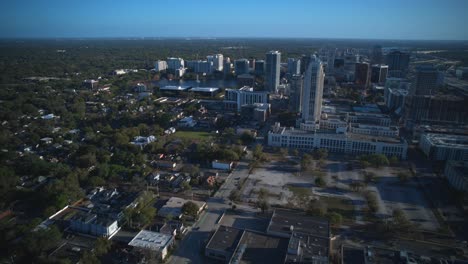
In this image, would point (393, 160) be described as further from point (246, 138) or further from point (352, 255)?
point (352, 255)

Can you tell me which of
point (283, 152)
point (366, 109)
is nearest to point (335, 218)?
point (283, 152)

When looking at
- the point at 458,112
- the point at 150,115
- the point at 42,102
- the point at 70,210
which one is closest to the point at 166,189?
the point at 70,210

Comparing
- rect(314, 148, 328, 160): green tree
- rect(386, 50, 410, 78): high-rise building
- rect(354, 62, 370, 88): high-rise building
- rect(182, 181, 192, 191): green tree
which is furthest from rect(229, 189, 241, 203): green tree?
rect(386, 50, 410, 78): high-rise building

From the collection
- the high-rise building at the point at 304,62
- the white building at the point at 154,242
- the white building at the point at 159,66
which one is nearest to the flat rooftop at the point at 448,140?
the white building at the point at 154,242

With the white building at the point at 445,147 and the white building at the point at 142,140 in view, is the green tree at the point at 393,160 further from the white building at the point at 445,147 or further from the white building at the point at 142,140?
the white building at the point at 142,140

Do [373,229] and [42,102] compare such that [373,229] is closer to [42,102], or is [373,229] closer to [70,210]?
[70,210]

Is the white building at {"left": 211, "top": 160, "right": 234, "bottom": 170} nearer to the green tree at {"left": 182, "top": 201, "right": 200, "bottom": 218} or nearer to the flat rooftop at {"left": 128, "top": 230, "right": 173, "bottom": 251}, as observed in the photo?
the green tree at {"left": 182, "top": 201, "right": 200, "bottom": 218}
